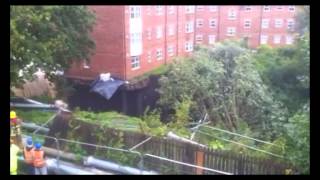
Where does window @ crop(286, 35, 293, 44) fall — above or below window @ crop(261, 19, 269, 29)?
below

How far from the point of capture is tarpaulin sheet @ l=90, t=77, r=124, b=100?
3111 millimetres

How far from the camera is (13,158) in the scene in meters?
3.04

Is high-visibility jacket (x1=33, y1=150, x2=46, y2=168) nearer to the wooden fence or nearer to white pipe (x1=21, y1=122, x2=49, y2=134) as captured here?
white pipe (x1=21, y1=122, x2=49, y2=134)

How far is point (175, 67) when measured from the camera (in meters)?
3.14

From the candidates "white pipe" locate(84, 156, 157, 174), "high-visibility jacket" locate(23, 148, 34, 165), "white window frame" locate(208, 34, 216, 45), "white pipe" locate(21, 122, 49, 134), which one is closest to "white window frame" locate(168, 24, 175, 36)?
"white window frame" locate(208, 34, 216, 45)

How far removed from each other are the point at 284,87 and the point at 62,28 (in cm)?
129

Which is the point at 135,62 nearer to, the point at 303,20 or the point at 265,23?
the point at 265,23

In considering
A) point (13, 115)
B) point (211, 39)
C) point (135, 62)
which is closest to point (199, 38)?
point (211, 39)

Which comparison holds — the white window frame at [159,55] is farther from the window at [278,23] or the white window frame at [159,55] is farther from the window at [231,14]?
the window at [278,23]

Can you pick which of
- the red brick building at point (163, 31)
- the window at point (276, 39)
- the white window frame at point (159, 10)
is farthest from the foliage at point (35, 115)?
the window at point (276, 39)

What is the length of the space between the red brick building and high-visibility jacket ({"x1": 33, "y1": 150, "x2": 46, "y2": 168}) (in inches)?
19.0

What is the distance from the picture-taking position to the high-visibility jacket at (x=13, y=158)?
9.95 ft

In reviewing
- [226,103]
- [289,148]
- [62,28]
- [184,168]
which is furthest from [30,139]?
[289,148]

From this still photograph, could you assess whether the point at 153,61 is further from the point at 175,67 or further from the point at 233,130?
the point at 233,130
